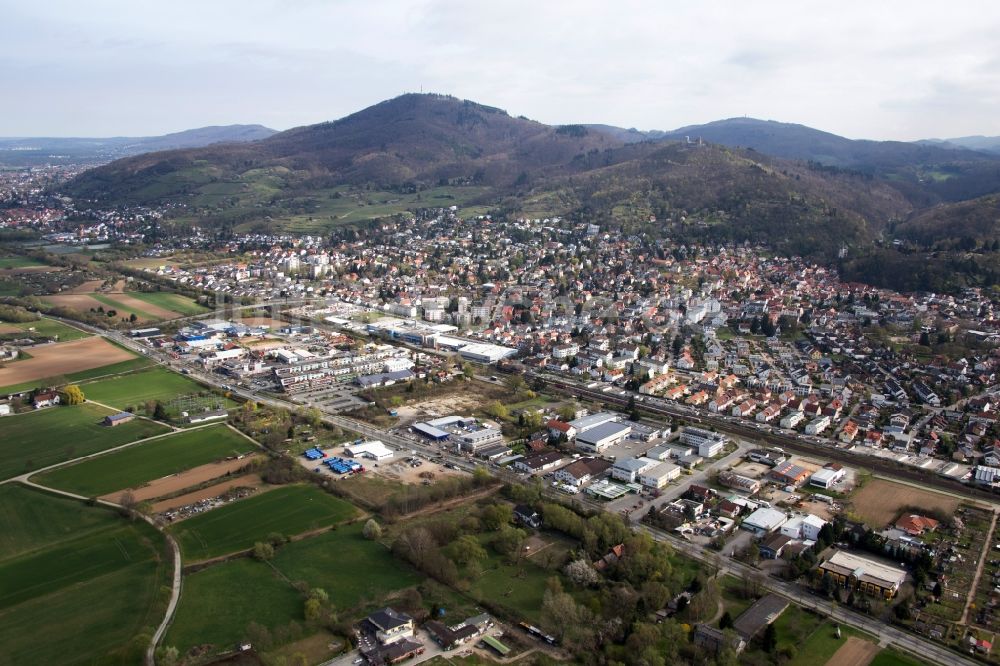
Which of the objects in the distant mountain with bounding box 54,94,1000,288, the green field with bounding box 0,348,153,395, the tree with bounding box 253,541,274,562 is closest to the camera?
the tree with bounding box 253,541,274,562

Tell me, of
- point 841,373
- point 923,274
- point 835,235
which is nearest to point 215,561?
point 841,373

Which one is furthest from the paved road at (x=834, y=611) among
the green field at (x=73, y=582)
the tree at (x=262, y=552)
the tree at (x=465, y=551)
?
the green field at (x=73, y=582)

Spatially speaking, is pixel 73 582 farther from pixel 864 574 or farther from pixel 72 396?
pixel 864 574

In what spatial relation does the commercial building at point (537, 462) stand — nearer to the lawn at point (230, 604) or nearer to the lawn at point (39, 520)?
the lawn at point (230, 604)

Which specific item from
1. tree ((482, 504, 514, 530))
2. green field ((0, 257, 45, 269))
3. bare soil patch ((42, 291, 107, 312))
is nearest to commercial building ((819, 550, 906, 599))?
tree ((482, 504, 514, 530))

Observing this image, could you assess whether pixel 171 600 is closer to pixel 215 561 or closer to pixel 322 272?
pixel 215 561

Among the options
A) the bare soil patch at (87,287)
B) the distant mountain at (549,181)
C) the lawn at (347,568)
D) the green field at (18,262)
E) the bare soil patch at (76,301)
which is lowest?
the lawn at (347,568)

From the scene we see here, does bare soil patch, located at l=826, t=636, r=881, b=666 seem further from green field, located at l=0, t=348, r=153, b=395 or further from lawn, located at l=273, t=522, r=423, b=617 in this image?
green field, located at l=0, t=348, r=153, b=395

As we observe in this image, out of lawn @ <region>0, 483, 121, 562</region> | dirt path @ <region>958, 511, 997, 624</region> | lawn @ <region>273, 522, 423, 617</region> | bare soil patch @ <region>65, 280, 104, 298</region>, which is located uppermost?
bare soil patch @ <region>65, 280, 104, 298</region>
